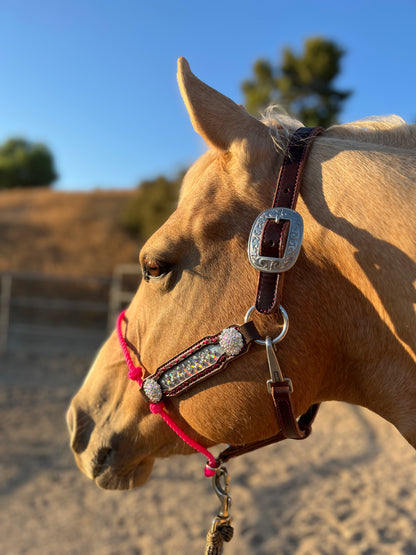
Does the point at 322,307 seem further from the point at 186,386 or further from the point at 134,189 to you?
the point at 134,189

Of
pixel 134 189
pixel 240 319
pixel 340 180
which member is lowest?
pixel 134 189

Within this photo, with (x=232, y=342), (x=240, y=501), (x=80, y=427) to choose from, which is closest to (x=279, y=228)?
(x=232, y=342)

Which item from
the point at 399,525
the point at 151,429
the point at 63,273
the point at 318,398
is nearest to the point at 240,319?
the point at 318,398

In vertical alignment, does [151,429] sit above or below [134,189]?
above

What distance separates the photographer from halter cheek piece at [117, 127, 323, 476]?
3.50ft

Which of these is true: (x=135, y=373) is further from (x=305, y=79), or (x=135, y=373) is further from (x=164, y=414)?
(x=305, y=79)

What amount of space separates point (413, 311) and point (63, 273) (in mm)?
14919

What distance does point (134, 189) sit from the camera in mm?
23062

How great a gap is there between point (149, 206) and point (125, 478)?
16664 mm

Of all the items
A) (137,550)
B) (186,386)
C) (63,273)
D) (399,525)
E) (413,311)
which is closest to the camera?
(413,311)

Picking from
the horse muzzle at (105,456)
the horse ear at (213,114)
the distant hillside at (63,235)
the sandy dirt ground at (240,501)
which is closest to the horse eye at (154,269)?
the horse ear at (213,114)

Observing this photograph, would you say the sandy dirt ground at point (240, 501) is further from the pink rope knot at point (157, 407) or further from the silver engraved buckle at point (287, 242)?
the silver engraved buckle at point (287, 242)

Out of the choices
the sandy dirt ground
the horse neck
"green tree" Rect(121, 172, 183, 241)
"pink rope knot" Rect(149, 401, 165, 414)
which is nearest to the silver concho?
the horse neck

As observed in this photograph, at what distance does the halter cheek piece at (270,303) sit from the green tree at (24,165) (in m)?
36.2
